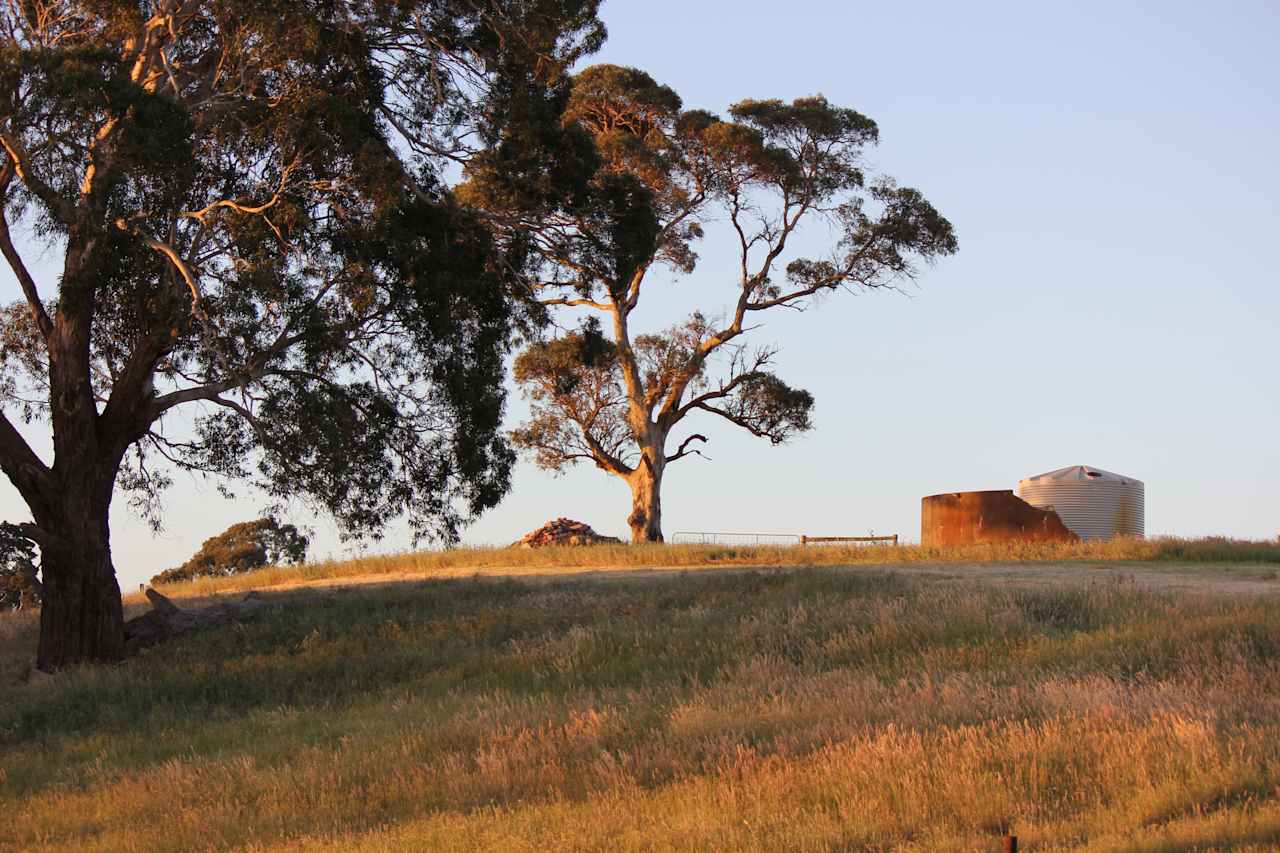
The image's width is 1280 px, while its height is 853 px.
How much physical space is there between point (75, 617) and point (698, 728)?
12744 millimetres

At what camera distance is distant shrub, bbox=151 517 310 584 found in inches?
2324

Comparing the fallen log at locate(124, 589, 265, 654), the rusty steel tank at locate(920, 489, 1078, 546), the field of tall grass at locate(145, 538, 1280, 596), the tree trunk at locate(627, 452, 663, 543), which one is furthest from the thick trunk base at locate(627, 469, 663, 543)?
the fallen log at locate(124, 589, 265, 654)

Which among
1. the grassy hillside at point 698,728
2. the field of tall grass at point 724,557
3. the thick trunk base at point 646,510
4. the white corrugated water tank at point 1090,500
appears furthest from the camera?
the thick trunk base at point 646,510

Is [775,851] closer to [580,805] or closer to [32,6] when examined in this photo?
[580,805]

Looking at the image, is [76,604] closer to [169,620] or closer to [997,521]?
[169,620]

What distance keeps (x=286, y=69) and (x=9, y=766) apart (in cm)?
1101

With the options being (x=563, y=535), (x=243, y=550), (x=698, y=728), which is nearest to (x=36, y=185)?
(x=698, y=728)

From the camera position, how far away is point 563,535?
130 feet

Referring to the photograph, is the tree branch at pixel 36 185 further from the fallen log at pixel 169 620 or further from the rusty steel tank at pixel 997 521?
the rusty steel tank at pixel 997 521

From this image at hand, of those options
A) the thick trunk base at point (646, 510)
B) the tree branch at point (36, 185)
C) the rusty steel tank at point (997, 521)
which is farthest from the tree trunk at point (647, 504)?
the tree branch at point (36, 185)

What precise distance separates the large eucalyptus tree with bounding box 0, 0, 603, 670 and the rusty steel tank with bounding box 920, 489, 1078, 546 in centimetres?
1229

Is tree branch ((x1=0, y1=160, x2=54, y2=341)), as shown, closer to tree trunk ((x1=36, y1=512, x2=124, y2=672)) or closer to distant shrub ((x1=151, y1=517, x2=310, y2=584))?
tree trunk ((x1=36, y1=512, x2=124, y2=672))

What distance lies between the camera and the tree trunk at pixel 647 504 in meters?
38.2

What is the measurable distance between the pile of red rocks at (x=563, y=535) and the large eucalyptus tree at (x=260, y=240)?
16.5m
